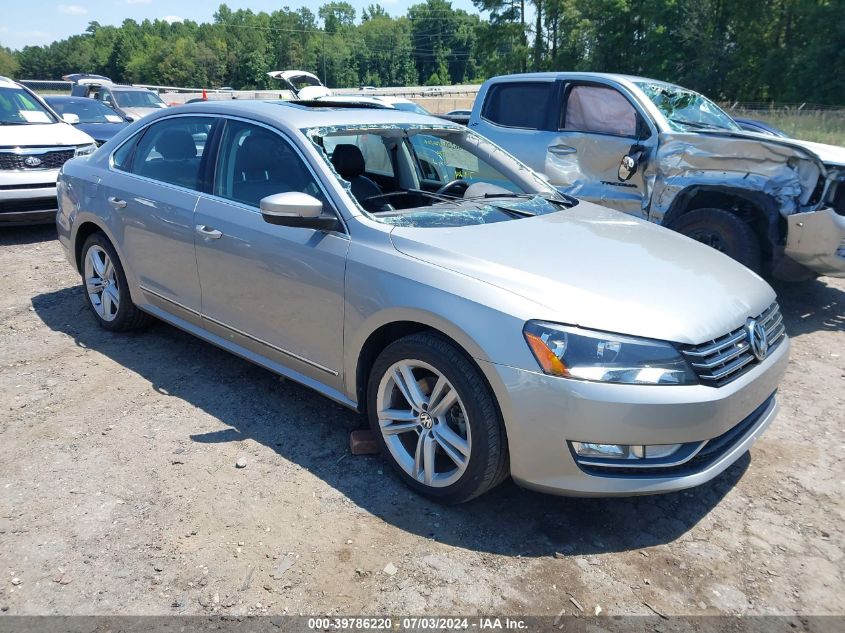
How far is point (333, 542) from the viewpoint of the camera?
2797 mm

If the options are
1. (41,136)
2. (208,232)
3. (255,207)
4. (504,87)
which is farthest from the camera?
(41,136)

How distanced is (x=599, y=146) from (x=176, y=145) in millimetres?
4043

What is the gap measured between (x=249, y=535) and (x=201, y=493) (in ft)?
1.39

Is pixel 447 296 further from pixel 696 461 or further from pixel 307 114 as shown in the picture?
pixel 307 114

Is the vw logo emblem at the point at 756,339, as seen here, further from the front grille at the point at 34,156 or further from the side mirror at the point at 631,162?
the front grille at the point at 34,156

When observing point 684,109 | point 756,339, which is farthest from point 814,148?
point 756,339

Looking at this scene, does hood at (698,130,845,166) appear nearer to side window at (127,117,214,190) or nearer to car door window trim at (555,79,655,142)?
car door window trim at (555,79,655,142)

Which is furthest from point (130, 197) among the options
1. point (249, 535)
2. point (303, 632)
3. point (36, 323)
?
point (303, 632)

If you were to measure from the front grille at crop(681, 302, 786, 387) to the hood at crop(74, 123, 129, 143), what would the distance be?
10.7 meters

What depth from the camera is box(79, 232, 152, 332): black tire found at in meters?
4.75

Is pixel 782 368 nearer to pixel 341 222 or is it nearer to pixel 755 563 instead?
pixel 755 563

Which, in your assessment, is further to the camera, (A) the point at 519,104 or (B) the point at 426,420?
(A) the point at 519,104

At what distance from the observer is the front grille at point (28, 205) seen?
7492mm

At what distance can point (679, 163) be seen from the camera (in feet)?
19.4
